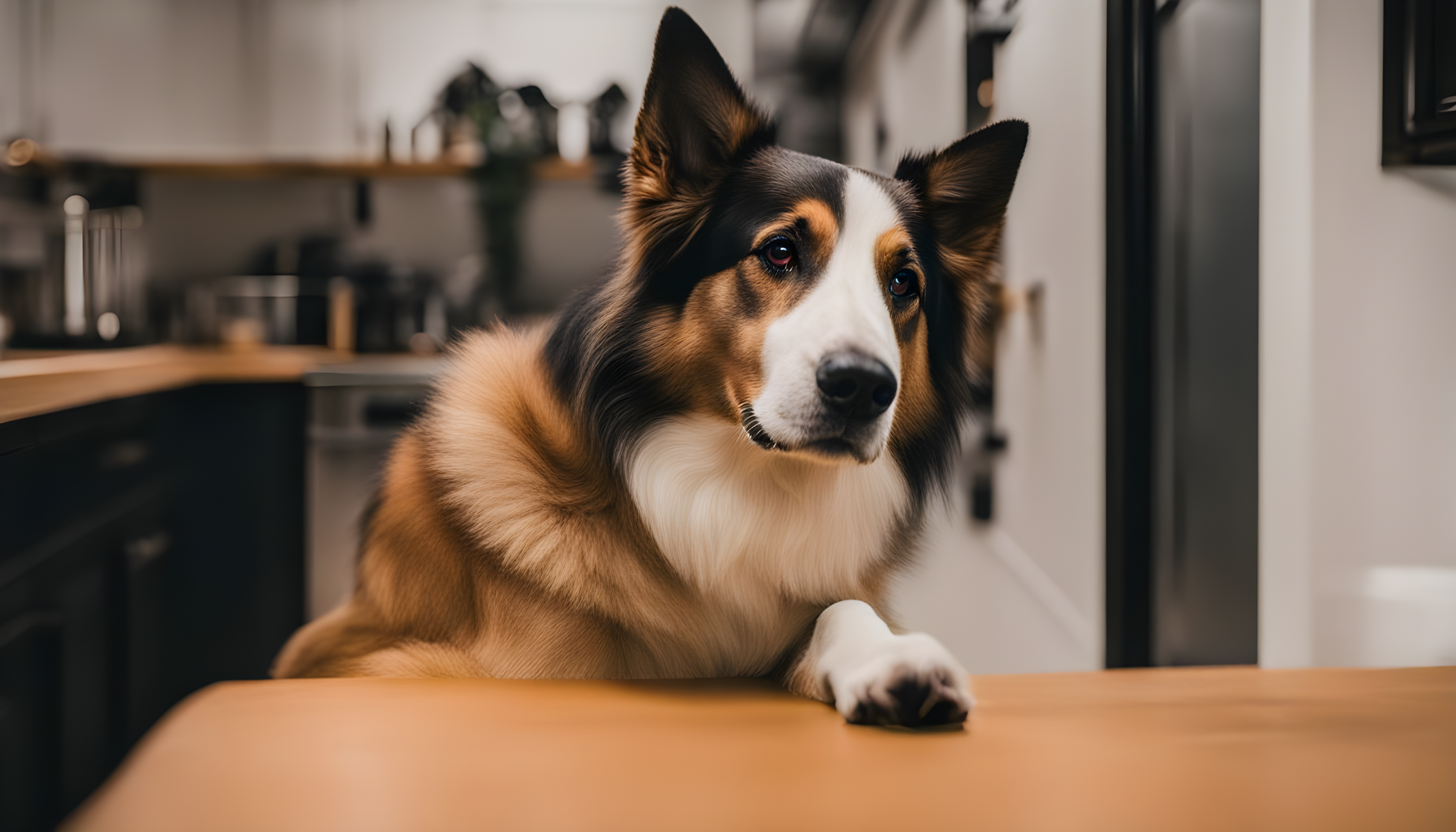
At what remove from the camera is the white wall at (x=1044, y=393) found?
1.93m

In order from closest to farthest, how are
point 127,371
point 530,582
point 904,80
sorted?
point 530,582, point 127,371, point 904,80

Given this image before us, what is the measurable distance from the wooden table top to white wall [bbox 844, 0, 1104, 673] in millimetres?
860

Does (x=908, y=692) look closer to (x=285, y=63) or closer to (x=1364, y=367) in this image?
(x=1364, y=367)

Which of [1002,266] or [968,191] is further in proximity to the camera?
[1002,266]

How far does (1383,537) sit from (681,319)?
91 centimetres

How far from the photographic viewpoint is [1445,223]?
1100 mm

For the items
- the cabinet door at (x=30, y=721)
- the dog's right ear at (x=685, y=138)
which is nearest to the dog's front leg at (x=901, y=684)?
the dog's right ear at (x=685, y=138)

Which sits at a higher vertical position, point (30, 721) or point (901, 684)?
point (901, 684)

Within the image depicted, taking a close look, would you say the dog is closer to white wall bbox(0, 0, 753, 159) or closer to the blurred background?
the blurred background

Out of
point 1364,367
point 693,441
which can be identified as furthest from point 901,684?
point 1364,367

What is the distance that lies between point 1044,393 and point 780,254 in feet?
5.13

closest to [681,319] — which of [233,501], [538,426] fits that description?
[538,426]

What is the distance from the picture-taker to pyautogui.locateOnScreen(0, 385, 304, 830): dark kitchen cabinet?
133cm

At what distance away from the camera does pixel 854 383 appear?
2.58 feet
